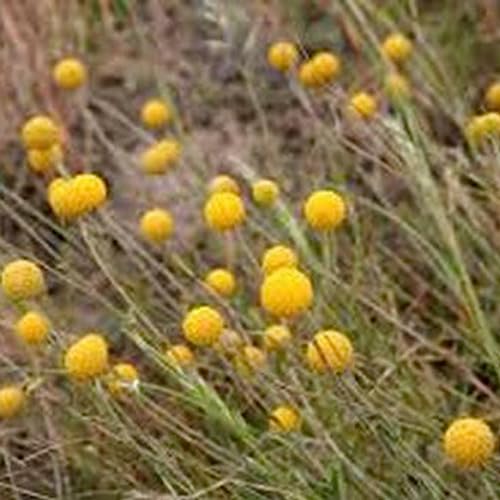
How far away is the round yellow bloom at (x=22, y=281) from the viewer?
4.69 ft

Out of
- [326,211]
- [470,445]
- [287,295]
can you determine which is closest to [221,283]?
[326,211]

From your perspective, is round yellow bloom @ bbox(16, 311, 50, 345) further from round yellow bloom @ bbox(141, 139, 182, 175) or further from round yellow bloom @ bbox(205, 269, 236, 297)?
round yellow bloom @ bbox(141, 139, 182, 175)

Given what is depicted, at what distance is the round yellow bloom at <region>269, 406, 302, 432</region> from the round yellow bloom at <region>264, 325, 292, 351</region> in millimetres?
65

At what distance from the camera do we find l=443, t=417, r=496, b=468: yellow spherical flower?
1.21m

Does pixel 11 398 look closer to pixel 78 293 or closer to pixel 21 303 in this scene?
pixel 21 303

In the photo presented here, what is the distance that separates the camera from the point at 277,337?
59.5 inches

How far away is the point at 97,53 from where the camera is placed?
2.78 meters

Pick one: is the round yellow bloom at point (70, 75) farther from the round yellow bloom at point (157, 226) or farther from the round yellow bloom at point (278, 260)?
the round yellow bloom at point (278, 260)

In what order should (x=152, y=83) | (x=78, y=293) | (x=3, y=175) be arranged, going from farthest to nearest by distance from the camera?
1. (x=152, y=83)
2. (x=3, y=175)
3. (x=78, y=293)

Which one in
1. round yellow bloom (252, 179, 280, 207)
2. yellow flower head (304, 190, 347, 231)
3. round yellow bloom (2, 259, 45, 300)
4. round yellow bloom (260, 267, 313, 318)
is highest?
round yellow bloom (2, 259, 45, 300)

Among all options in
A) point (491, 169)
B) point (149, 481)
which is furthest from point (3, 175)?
point (491, 169)

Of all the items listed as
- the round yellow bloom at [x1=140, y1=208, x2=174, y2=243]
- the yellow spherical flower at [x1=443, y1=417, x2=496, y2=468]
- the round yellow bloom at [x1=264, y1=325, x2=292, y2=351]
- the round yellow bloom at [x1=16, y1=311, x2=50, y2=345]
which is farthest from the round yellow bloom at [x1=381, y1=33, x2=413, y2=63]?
the yellow spherical flower at [x1=443, y1=417, x2=496, y2=468]

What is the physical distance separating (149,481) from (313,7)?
50.7 inches

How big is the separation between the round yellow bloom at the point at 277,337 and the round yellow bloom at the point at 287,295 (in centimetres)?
13
